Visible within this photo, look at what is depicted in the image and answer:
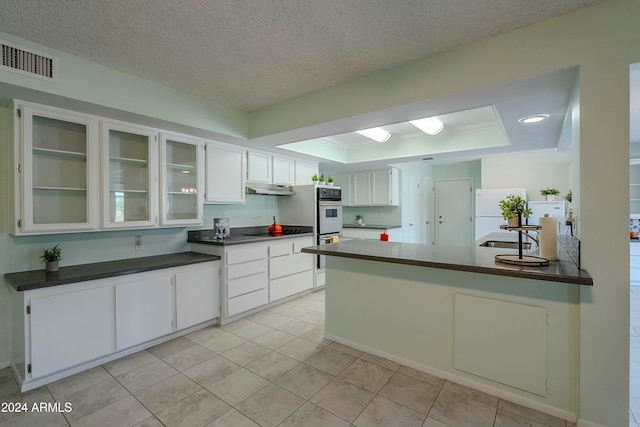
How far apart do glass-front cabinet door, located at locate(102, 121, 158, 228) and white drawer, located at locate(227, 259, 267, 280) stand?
0.96 meters

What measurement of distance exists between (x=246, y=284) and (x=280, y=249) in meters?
0.68

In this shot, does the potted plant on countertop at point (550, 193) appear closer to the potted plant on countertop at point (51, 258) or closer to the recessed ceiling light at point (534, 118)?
the recessed ceiling light at point (534, 118)

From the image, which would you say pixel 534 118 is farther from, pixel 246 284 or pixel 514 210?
pixel 246 284

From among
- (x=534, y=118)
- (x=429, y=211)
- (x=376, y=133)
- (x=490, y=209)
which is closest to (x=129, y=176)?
(x=376, y=133)

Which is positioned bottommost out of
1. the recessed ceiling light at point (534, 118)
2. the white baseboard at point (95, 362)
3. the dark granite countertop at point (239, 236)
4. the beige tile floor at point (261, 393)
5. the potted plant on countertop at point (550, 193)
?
Answer: the beige tile floor at point (261, 393)

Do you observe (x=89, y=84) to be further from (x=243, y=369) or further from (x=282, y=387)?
(x=282, y=387)

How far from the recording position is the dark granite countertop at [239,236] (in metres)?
3.50

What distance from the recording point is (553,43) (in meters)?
1.87

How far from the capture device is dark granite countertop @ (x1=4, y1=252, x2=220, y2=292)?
220cm

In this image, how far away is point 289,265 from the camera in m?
4.20

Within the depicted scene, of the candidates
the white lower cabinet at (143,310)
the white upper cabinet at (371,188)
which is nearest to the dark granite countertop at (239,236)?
the white lower cabinet at (143,310)

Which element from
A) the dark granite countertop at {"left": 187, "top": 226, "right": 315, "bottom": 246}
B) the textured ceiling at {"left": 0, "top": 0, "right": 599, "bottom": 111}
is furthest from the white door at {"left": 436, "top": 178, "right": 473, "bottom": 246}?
the textured ceiling at {"left": 0, "top": 0, "right": 599, "bottom": 111}

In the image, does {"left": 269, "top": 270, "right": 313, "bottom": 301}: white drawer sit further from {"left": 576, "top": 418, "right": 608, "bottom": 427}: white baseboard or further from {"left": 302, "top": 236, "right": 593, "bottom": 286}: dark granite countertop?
{"left": 576, "top": 418, "right": 608, "bottom": 427}: white baseboard

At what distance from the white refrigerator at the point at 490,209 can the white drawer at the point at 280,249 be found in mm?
3846
